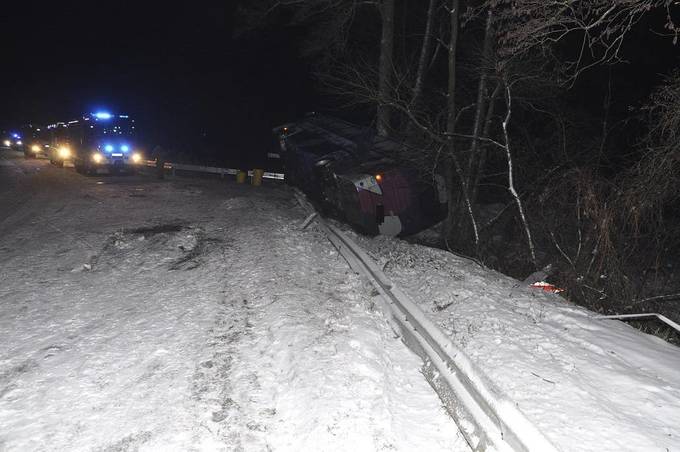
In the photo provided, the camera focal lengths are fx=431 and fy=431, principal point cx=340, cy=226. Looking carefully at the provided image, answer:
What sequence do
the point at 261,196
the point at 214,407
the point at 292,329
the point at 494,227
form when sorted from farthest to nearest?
the point at 261,196 < the point at 494,227 < the point at 292,329 < the point at 214,407

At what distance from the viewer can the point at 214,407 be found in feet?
10.8

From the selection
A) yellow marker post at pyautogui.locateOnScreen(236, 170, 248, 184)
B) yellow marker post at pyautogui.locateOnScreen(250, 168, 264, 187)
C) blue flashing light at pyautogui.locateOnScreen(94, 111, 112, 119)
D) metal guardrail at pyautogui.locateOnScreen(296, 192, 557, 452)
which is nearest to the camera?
metal guardrail at pyautogui.locateOnScreen(296, 192, 557, 452)

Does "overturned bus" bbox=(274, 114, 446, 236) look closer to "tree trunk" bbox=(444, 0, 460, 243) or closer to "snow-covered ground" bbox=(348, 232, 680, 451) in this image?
"tree trunk" bbox=(444, 0, 460, 243)

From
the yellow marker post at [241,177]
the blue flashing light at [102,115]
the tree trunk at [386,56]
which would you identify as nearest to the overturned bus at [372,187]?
the tree trunk at [386,56]

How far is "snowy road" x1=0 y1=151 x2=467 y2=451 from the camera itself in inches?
120

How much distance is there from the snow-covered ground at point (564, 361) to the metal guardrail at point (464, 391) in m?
0.31

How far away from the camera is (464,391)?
3.27m

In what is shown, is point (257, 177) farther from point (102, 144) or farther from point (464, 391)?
point (464, 391)

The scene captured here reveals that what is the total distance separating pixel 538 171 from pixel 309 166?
6.13m

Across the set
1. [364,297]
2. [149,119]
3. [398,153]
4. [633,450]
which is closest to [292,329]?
[364,297]

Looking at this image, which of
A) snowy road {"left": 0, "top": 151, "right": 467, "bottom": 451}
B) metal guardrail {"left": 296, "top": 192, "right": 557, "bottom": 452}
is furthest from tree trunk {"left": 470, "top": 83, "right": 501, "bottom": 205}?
metal guardrail {"left": 296, "top": 192, "right": 557, "bottom": 452}

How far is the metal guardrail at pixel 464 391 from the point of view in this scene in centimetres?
Result: 271

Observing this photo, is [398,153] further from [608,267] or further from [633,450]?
[633,450]

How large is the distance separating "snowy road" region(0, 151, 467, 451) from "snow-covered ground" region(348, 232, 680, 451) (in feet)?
2.37
